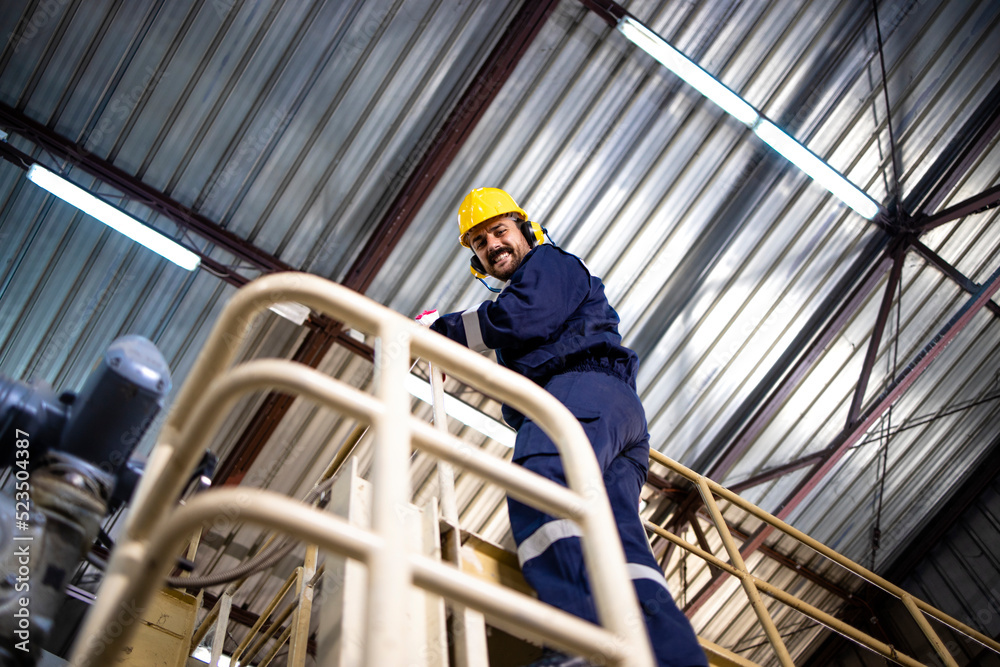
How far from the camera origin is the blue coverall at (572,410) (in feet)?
7.38

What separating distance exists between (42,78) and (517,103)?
509 centimetres

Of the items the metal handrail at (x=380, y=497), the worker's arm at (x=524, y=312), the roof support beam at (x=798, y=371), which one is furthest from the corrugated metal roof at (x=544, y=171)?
the metal handrail at (x=380, y=497)

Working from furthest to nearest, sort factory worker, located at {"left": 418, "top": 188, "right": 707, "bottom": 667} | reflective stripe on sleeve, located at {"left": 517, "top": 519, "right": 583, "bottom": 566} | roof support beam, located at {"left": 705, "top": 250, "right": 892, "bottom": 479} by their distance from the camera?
roof support beam, located at {"left": 705, "top": 250, "right": 892, "bottom": 479}
reflective stripe on sleeve, located at {"left": 517, "top": 519, "right": 583, "bottom": 566}
factory worker, located at {"left": 418, "top": 188, "right": 707, "bottom": 667}

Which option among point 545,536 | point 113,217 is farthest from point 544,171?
point 545,536

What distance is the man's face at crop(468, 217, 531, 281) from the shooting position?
4.40 m

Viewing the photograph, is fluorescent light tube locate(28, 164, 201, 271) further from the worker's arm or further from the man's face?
the worker's arm

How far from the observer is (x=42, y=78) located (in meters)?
7.61

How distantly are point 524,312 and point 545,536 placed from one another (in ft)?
3.61

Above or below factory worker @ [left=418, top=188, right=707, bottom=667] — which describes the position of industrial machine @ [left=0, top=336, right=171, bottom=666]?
below

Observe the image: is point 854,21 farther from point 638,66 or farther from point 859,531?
point 859,531

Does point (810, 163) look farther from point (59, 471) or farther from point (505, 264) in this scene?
point (59, 471)

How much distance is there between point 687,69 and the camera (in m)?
8.02

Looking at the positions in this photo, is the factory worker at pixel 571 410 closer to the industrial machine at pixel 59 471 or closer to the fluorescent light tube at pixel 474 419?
the industrial machine at pixel 59 471

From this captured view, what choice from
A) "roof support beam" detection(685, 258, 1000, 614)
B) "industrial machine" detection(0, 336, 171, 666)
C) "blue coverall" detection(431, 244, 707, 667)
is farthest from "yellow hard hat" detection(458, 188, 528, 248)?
"roof support beam" detection(685, 258, 1000, 614)
